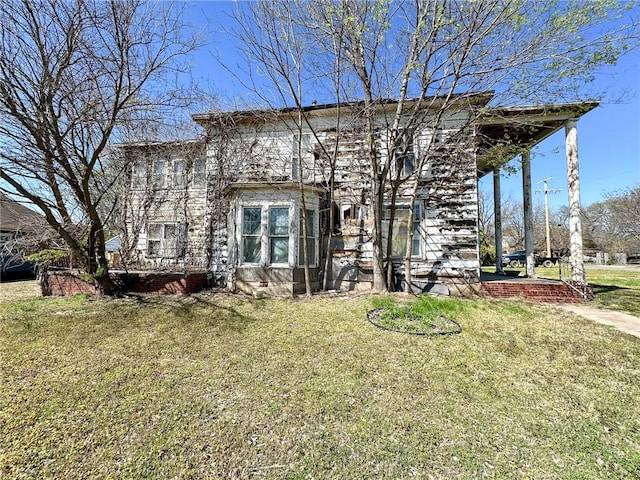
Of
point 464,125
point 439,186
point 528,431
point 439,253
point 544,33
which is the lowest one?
point 528,431

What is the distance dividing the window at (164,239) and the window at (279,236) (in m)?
4.75

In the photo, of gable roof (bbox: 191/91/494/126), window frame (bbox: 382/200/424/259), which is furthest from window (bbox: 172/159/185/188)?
window frame (bbox: 382/200/424/259)

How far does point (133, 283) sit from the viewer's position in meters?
8.70

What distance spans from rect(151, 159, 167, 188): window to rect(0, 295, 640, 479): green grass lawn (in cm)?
694

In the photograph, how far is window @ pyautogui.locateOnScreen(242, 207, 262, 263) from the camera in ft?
27.9

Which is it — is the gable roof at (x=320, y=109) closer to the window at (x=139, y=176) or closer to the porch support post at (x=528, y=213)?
the porch support post at (x=528, y=213)

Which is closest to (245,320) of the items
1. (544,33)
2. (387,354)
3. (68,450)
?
(387,354)

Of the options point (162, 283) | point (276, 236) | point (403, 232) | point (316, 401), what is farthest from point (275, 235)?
point (316, 401)

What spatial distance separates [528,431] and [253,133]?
31.5 feet

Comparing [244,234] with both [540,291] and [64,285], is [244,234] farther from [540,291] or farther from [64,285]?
[540,291]

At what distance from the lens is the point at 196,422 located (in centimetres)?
272

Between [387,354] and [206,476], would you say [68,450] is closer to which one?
[206,476]

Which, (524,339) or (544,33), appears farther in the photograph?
(544,33)

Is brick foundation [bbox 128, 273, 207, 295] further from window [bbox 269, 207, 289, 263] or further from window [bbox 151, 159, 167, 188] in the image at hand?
window [bbox 151, 159, 167, 188]
